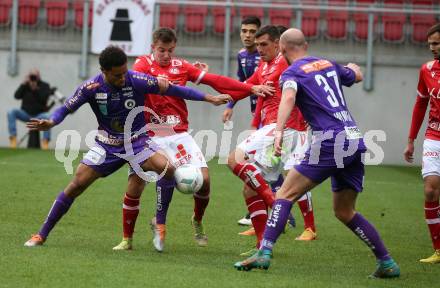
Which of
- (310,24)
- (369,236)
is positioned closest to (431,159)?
(369,236)

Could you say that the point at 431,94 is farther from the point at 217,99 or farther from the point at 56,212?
the point at 56,212

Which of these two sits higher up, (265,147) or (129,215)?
(265,147)

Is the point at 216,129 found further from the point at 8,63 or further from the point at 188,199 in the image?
the point at 188,199

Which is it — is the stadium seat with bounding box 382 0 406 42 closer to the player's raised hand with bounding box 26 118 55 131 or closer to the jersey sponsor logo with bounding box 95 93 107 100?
the jersey sponsor logo with bounding box 95 93 107 100

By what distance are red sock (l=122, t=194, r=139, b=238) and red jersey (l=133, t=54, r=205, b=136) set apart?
0.81m

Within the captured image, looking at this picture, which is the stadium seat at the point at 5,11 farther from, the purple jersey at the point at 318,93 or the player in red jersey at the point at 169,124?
the purple jersey at the point at 318,93

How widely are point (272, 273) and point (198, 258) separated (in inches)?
37.8

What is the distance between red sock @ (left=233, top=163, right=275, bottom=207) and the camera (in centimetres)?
862

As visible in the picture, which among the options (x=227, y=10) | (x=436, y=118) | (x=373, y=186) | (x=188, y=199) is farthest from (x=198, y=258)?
(x=227, y=10)

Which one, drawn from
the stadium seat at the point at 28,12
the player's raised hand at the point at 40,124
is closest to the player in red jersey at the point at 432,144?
the player's raised hand at the point at 40,124

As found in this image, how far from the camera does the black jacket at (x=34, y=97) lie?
2125cm

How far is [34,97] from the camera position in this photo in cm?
2131

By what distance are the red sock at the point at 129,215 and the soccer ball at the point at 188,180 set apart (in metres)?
0.61

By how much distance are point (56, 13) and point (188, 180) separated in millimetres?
15036
